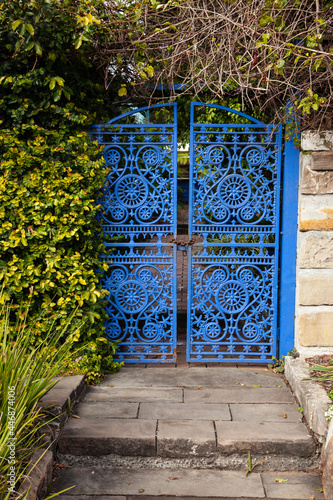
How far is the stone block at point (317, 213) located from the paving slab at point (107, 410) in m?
2.09

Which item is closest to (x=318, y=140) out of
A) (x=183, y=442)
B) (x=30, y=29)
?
(x=30, y=29)

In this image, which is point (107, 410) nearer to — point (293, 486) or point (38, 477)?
point (38, 477)

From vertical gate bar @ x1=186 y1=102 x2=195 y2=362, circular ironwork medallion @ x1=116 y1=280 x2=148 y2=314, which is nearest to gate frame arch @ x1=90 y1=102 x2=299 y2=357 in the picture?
vertical gate bar @ x1=186 y1=102 x2=195 y2=362

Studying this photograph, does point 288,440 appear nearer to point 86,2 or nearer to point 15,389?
point 15,389

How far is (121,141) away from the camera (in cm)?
427

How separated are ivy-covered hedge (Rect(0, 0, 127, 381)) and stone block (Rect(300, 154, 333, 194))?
5.69ft

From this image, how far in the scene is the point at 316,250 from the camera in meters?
3.77

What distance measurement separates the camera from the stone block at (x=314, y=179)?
146 inches

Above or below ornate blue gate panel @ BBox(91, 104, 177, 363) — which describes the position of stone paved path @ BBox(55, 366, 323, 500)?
below

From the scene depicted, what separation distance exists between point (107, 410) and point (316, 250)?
2.18 m

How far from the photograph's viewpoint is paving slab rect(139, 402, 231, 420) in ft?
10.7

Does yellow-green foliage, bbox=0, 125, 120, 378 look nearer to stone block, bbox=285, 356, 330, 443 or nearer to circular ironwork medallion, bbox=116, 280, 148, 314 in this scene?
circular ironwork medallion, bbox=116, 280, 148, 314

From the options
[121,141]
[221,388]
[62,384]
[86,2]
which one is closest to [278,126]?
[121,141]

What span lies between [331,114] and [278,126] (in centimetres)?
47
